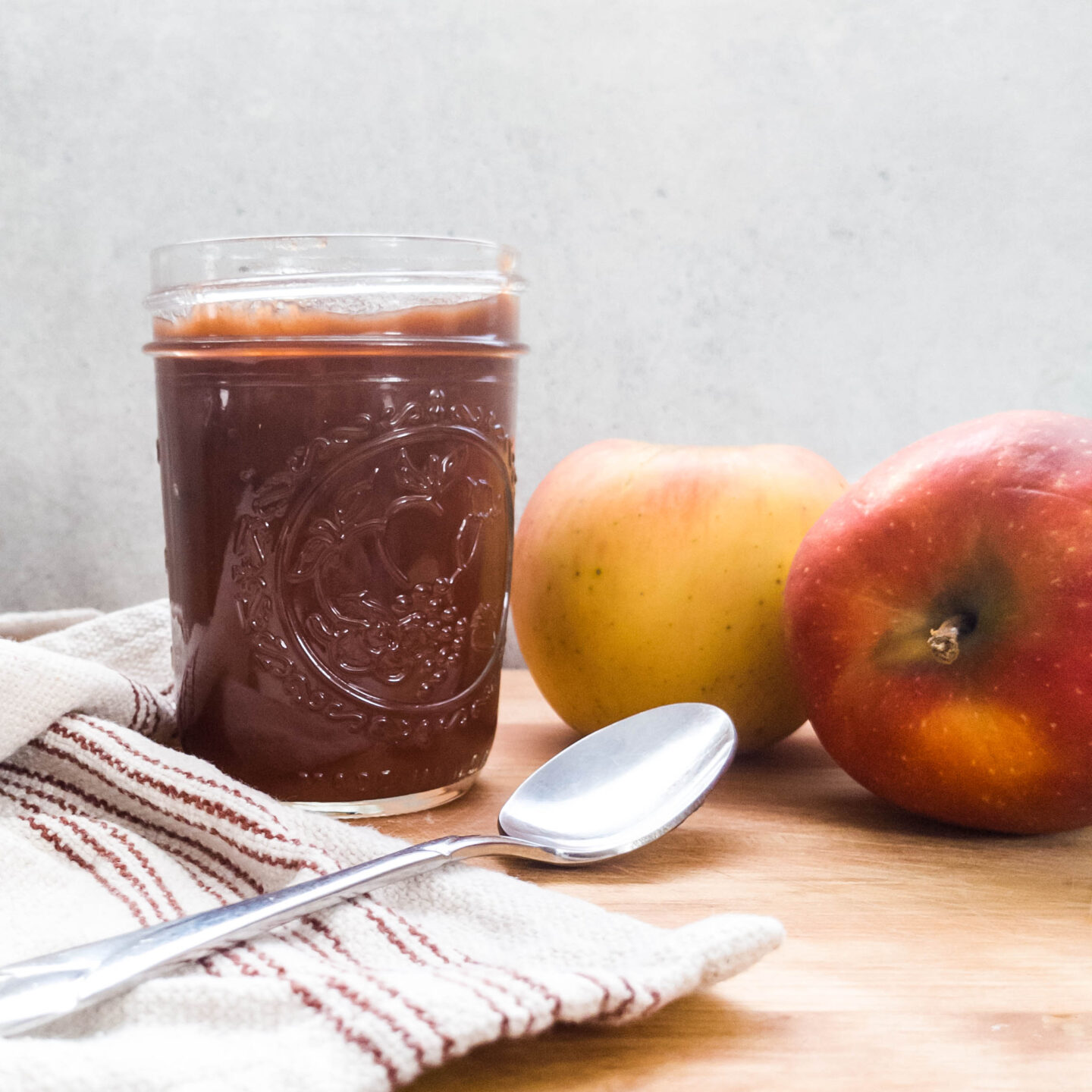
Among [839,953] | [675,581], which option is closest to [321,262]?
[675,581]

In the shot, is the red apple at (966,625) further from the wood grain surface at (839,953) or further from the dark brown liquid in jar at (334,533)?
the dark brown liquid in jar at (334,533)

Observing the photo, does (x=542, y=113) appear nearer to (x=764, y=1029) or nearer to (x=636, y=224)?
(x=636, y=224)

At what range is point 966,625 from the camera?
572 mm

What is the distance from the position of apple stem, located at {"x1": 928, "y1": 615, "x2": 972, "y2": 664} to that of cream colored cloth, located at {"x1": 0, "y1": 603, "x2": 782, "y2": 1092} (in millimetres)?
210

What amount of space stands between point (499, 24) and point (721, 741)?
24.3 inches

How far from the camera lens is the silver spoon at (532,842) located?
36 centimetres

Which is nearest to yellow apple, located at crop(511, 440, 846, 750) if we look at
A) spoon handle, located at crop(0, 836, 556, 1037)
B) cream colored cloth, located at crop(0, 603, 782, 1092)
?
cream colored cloth, located at crop(0, 603, 782, 1092)

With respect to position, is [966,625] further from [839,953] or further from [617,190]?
[617,190]


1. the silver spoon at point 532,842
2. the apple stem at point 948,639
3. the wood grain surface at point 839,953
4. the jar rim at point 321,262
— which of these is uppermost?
the jar rim at point 321,262

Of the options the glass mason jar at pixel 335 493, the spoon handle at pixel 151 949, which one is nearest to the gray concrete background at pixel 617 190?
the glass mason jar at pixel 335 493

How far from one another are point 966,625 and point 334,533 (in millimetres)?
321

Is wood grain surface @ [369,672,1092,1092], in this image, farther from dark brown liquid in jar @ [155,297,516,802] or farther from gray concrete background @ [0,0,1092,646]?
gray concrete background @ [0,0,1092,646]

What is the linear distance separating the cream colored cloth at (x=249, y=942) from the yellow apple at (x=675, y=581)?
0.17 meters

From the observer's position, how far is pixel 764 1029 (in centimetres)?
39
